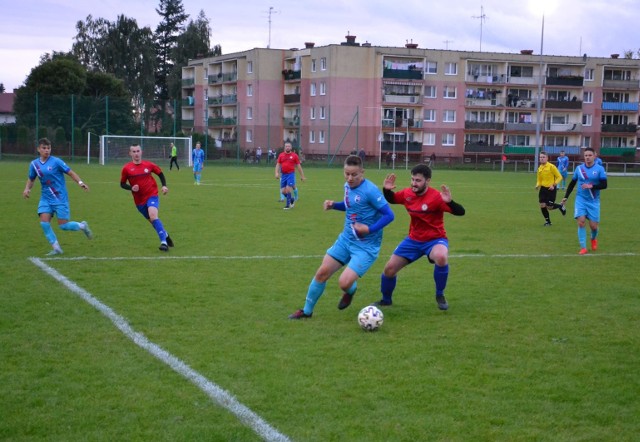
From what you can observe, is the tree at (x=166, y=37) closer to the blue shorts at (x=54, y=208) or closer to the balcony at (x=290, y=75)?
the balcony at (x=290, y=75)

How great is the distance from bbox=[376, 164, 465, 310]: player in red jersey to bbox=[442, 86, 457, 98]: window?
7040 centimetres

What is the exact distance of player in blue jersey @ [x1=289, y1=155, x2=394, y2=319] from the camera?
26.8 ft

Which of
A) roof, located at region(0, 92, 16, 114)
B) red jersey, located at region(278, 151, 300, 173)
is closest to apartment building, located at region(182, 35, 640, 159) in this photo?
roof, located at region(0, 92, 16, 114)

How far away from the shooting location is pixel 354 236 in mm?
8328

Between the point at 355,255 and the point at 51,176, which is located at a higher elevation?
the point at 51,176

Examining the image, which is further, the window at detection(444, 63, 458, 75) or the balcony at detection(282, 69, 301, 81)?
the window at detection(444, 63, 458, 75)

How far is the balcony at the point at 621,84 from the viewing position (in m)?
80.4

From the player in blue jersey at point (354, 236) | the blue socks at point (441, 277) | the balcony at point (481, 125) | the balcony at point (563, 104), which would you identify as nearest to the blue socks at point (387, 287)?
the blue socks at point (441, 277)

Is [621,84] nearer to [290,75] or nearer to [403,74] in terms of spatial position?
[403,74]

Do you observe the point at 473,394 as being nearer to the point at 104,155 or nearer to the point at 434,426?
the point at 434,426

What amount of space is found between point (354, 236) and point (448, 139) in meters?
69.9

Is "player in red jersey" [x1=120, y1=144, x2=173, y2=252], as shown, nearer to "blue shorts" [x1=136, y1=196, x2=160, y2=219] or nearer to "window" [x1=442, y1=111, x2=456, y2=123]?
"blue shorts" [x1=136, y1=196, x2=160, y2=219]

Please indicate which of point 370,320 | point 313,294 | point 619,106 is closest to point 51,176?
point 313,294

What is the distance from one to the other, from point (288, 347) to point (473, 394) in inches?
76.4
